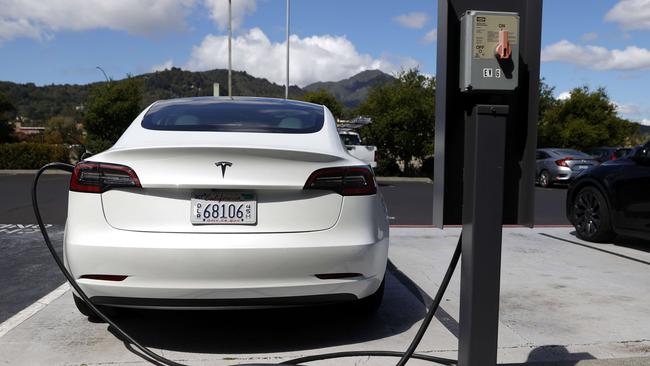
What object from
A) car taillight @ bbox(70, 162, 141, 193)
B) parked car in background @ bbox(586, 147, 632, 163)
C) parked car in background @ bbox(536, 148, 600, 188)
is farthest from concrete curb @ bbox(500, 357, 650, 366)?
parked car in background @ bbox(586, 147, 632, 163)

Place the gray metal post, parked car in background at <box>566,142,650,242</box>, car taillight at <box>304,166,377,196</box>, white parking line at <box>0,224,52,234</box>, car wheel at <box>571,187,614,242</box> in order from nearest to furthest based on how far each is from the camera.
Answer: the gray metal post, car taillight at <box>304,166,377,196</box>, parked car in background at <box>566,142,650,242</box>, car wheel at <box>571,187,614,242</box>, white parking line at <box>0,224,52,234</box>

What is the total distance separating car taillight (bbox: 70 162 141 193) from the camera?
3.07m

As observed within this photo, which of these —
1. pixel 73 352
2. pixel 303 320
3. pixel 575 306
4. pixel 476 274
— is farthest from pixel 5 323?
pixel 575 306

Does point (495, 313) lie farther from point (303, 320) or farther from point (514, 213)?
point (303, 320)

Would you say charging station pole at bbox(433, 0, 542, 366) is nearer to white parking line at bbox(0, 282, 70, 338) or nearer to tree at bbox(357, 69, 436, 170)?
white parking line at bbox(0, 282, 70, 338)

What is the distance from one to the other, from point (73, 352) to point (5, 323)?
2.86ft

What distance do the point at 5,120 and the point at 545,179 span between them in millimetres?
34925

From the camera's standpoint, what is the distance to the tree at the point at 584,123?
31.9 metres

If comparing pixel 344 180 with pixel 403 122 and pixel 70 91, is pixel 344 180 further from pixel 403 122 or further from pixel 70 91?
pixel 70 91

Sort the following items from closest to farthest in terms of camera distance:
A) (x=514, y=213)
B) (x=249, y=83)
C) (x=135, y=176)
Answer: (x=514, y=213) < (x=135, y=176) < (x=249, y=83)

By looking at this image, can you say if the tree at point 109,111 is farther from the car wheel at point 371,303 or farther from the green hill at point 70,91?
the green hill at point 70,91

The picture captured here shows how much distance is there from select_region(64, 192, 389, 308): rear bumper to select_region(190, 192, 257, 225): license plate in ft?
0.27

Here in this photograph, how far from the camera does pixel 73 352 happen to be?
130 inches

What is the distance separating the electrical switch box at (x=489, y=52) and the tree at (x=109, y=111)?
89.4ft
